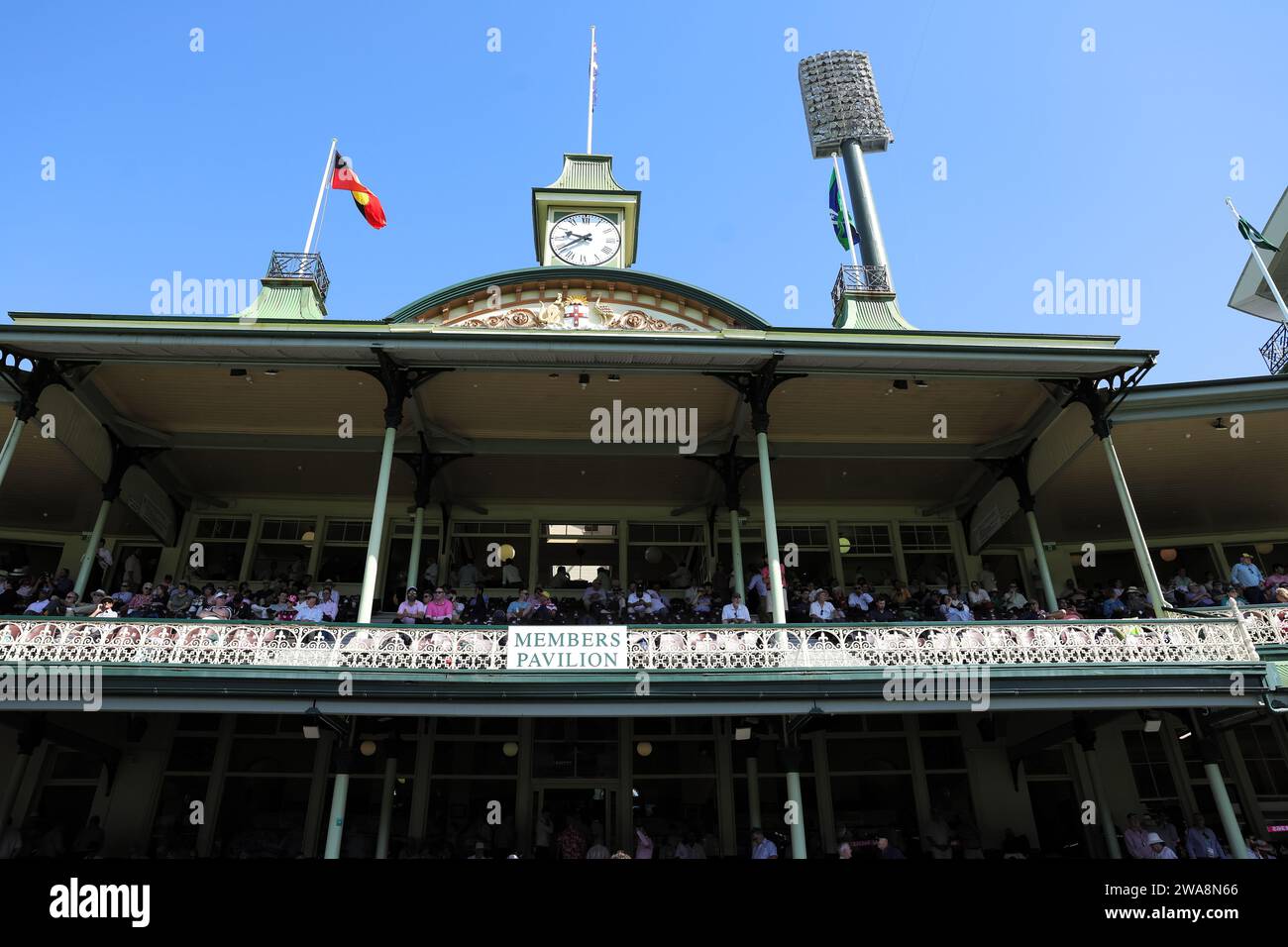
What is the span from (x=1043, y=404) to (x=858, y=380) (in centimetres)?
387

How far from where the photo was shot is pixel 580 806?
49.5ft

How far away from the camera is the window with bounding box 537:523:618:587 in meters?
18.3

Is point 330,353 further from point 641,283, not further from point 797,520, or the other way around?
point 797,520

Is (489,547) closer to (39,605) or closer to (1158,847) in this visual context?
(39,605)

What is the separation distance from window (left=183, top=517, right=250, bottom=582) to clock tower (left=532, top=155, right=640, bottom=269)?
945 cm

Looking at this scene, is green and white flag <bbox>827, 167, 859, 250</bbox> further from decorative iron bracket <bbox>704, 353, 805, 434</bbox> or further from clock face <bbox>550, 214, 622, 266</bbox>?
decorative iron bracket <bbox>704, 353, 805, 434</bbox>

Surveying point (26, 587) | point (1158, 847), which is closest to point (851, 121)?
point (1158, 847)

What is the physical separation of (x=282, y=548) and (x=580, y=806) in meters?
9.04

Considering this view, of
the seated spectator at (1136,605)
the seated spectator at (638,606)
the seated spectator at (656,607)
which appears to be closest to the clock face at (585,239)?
the seated spectator at (638,606)

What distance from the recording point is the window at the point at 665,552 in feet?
60.3

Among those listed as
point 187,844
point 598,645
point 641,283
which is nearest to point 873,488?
point 641,283

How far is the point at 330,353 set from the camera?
43.1ft

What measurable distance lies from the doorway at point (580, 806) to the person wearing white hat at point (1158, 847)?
8.91 metres

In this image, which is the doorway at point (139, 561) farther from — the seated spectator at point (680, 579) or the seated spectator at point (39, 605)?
the seated spectator at point (680, 579)
